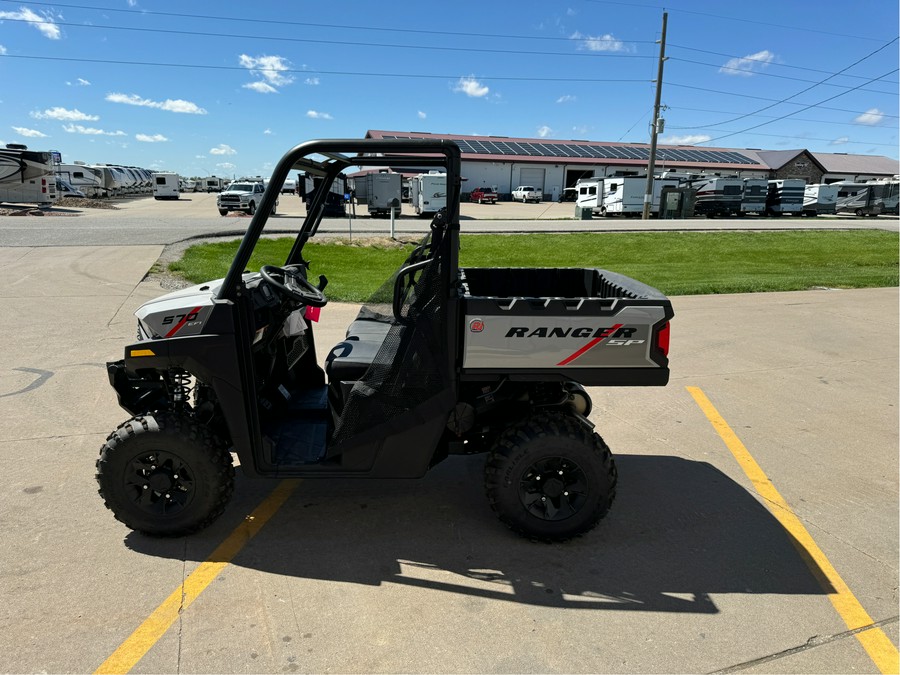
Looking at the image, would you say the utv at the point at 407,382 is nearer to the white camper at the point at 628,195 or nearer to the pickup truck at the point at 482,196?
the white camper at the point at 628,195

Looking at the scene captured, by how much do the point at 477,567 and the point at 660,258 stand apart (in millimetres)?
15746

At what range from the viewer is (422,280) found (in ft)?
10.1

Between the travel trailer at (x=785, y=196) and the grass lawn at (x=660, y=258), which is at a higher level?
the travel trailer at (x=785, y=196)

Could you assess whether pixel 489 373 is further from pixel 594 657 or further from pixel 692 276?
pixel 692 276

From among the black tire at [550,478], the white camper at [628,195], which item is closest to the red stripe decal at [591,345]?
the black tire at [550,478]

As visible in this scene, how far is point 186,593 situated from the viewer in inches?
114

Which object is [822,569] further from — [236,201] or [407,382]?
[236,201]

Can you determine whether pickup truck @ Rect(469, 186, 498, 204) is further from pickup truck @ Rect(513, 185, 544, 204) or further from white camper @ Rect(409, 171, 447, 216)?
white camper @ Rect(409, 171, 447, 216)

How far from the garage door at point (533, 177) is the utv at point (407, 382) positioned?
60956mm

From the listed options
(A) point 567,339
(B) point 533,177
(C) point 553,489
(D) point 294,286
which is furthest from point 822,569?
(B) point 533,177

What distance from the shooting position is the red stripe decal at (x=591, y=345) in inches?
124

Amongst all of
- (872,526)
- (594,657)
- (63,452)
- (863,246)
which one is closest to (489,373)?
(594,657)

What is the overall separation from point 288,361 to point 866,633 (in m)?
3.42

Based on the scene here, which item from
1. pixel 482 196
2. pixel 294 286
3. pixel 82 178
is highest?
pixel 82 178
